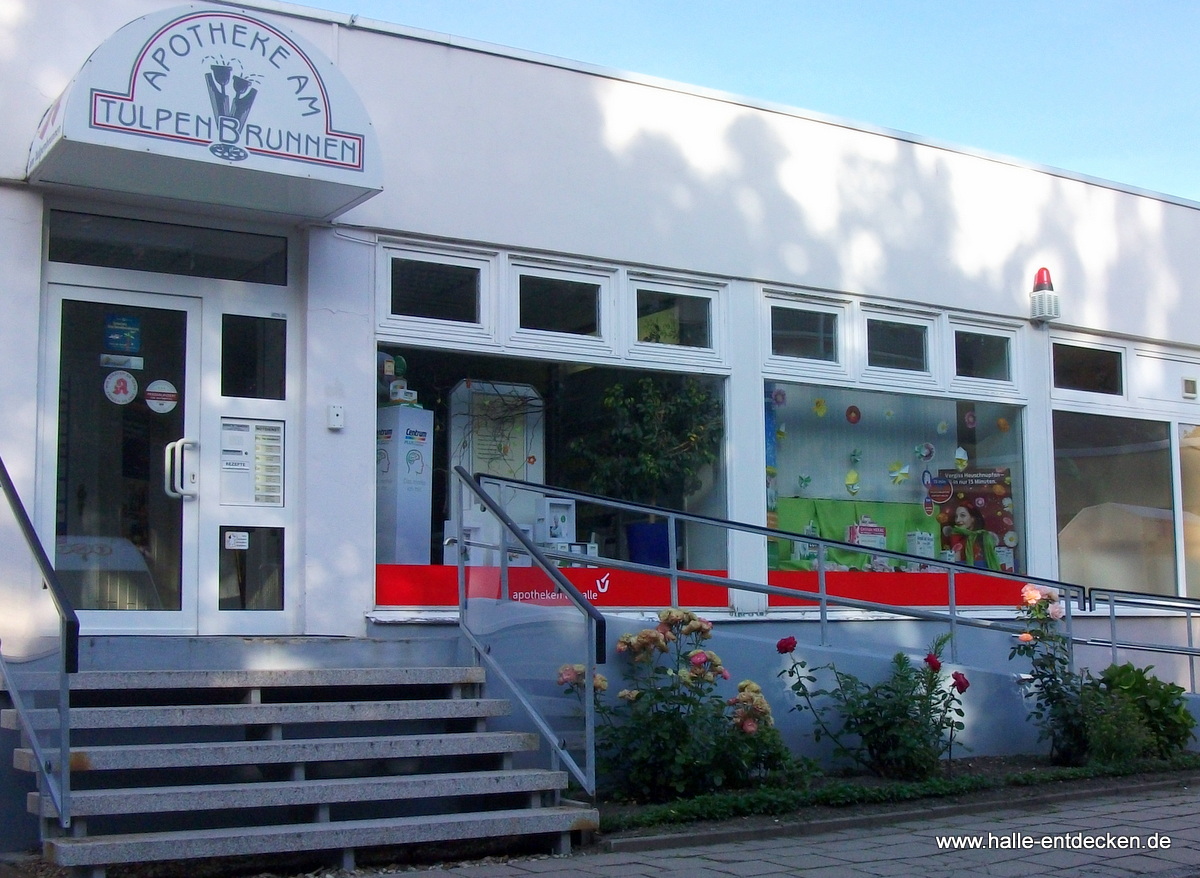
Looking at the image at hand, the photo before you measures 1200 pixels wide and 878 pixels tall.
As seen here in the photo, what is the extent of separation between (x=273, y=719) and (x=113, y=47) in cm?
382

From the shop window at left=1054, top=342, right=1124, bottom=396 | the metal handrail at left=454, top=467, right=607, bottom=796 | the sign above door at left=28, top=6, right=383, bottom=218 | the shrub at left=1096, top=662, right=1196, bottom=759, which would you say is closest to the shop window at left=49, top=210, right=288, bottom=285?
the sign above door at left=28, top=6, right=383, bottom=218

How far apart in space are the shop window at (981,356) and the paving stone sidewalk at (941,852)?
5107 millimetres

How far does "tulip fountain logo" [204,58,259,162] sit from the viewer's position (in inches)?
307

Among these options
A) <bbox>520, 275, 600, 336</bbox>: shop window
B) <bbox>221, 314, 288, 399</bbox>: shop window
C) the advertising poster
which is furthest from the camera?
the advertising poster

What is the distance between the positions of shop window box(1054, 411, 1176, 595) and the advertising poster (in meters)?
0.64

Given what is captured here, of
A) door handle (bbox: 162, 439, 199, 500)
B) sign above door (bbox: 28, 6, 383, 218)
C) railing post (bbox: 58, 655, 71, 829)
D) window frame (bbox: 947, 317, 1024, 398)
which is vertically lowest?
railing post (bbox: 58, 655, 71, 829)

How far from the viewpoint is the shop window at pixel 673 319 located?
10.6 meters

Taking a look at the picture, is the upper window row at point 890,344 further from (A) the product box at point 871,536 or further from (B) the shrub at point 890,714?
(B) the shrub at point 890,714

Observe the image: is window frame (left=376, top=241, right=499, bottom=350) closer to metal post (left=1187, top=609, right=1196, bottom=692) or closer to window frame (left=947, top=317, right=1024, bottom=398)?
window frame (left=947, top=317, right=1024, bottom=398)

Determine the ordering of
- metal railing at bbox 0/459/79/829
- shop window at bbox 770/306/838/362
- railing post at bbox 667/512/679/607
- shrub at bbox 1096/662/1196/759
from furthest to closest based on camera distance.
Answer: shop window at bbox 770/306/838/362 → shrub at bbox 1096/662/1196/759 → railing post at bbox 667/512/679/607 → metal railing at bbox 0/459/79/829

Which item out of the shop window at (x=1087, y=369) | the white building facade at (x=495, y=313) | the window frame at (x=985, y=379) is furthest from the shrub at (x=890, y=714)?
the shop window at (x=1087, y=369)

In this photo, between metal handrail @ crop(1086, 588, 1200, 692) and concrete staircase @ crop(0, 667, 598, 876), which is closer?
concrete staircase @ crop(0, 667, 598, 876)

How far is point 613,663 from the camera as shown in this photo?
8180mm

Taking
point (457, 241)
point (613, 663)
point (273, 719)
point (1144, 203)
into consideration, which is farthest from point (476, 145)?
point (1144, 203)
